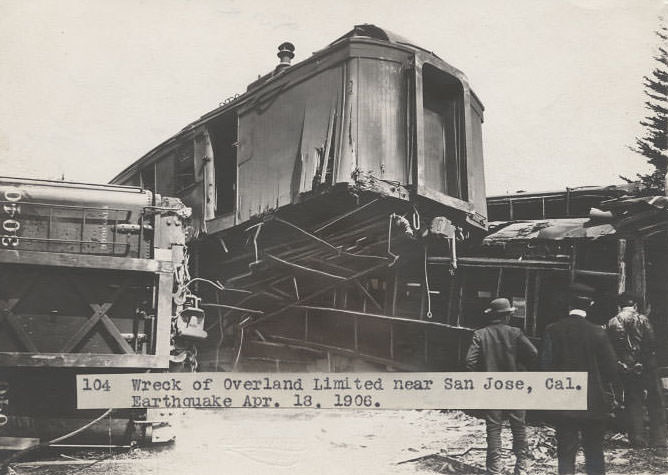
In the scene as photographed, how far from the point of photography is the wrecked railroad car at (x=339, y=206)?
19.3ft

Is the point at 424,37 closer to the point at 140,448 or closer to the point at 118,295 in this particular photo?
the point at 118,295

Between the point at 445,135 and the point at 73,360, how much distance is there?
425cm

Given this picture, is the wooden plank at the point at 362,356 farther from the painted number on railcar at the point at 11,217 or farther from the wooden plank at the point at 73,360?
the painted number on railcar at the point at 11,217

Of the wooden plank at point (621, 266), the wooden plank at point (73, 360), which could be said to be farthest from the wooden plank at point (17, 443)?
the wooden plank at point (621, 266)

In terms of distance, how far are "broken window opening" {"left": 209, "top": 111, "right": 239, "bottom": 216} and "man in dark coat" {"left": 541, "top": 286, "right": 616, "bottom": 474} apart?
4047 mm

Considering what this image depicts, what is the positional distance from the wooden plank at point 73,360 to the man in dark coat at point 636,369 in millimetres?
4141

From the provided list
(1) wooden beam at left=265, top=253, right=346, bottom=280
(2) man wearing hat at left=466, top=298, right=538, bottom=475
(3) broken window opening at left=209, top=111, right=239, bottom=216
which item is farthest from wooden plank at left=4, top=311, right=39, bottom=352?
(2) man wearing hat at left=466, top=298, right=538, bottom=475

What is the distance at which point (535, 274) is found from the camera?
6.50m

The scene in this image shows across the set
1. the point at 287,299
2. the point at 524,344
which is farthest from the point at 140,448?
the point at 524,344

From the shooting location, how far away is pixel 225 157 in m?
7.46

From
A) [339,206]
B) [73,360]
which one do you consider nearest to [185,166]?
[339,206]

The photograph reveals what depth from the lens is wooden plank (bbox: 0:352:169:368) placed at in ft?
16.1

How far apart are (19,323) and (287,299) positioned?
2750 mm

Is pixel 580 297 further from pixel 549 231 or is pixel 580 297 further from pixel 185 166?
pixel 185 166
